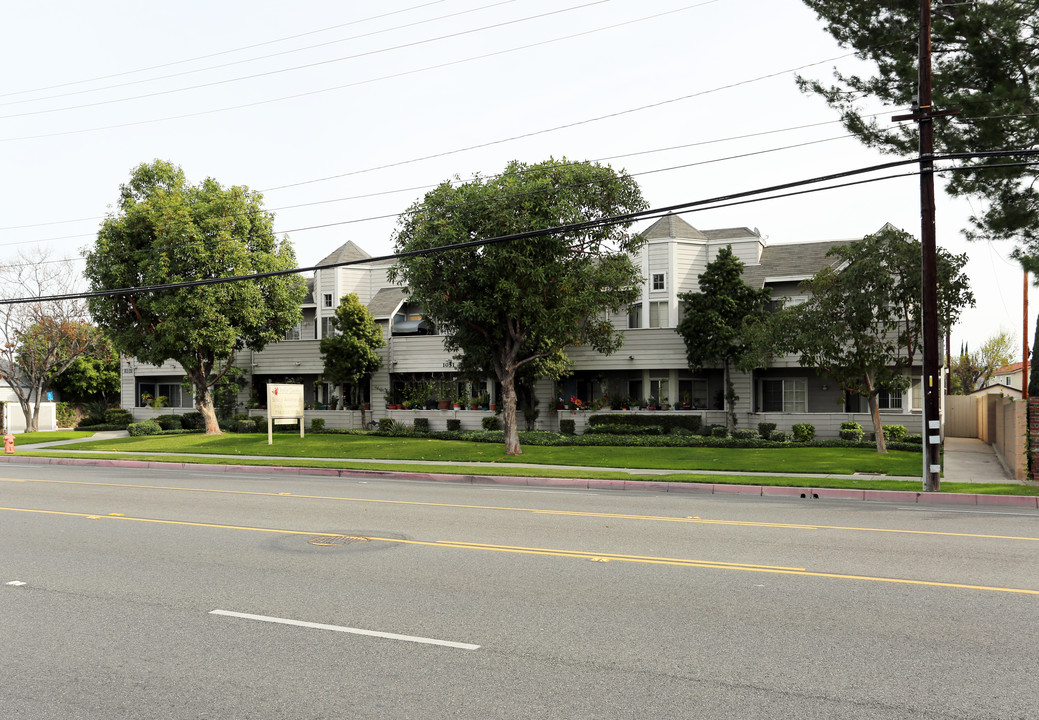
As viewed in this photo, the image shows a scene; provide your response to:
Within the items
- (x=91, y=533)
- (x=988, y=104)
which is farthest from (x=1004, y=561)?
(x=988, y=104)

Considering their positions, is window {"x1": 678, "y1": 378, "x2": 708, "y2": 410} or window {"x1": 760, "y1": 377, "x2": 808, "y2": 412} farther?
window {"x1": 678, "y1": 378, "x2": 708, "y2": 410}

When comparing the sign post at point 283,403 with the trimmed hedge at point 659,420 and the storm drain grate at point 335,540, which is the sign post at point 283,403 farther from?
the storm drain grate at point 335,540

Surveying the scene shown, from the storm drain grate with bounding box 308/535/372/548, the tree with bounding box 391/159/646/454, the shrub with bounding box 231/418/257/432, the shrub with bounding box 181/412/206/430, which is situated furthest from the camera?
the shrub with bounding box 181/412/206/430

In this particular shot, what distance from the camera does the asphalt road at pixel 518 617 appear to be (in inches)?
196

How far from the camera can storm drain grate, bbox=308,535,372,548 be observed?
399 inches

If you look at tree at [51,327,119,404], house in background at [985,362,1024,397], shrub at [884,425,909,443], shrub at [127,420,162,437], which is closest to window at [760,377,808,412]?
shrub at [884,425,909,443]

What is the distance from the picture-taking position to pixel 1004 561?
888 cm

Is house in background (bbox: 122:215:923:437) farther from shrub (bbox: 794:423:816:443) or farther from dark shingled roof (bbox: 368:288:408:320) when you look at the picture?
shrub (bbox: 794:423:816:443)

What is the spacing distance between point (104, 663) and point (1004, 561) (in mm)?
8906

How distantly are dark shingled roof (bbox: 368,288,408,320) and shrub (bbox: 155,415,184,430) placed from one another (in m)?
11.3

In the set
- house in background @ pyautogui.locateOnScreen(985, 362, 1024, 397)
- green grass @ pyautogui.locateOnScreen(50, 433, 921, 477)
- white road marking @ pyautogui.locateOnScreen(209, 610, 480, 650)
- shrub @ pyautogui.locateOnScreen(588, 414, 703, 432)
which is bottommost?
green grass @ pyautogui.locateOnScreen(50, 433, 921, 477)

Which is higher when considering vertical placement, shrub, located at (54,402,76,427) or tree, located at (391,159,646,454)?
tree, located at (391,159,646,454)

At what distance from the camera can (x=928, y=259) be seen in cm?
1633

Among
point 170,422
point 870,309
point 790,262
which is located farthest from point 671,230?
point 170,422
